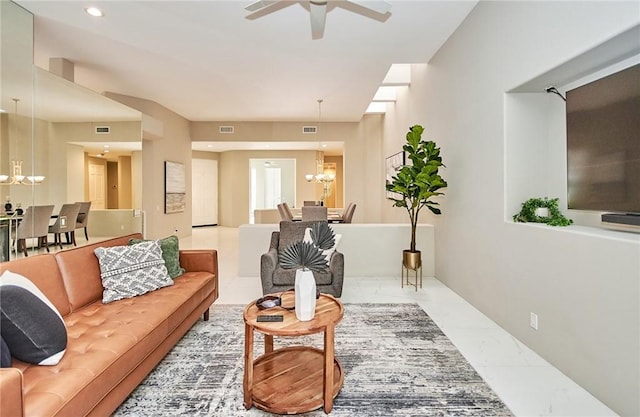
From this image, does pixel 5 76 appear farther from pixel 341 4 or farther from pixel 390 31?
pixel 390 31

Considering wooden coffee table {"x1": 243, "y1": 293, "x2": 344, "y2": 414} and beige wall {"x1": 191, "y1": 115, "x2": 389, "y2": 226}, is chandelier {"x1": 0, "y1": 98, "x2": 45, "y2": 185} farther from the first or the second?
beige wall {"x1": 191, "y1": 115, "x2": 389, "y2": 226}

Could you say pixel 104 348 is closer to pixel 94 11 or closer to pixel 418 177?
pixel 418 177

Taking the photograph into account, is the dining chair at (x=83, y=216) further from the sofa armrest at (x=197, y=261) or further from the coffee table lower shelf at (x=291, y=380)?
the coffee table lower shelf at (x=291, y=380)

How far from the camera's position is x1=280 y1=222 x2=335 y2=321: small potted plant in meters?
1.91

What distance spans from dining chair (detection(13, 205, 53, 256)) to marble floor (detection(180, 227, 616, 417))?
216 cm

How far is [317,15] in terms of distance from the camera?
3031mm

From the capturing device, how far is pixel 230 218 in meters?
11.6

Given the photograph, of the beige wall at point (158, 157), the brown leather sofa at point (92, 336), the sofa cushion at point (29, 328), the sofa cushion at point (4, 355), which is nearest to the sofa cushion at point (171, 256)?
the brown leather sofa at point (92, 336)

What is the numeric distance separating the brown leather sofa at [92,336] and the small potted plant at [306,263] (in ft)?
3.05

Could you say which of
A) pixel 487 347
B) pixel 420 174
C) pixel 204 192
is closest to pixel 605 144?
pixel 487 347

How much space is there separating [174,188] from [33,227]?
15.2ft

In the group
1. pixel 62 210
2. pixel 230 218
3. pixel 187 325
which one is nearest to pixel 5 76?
pixel 62 210

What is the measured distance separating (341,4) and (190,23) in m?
1.81

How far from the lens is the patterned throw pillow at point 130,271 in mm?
2420
